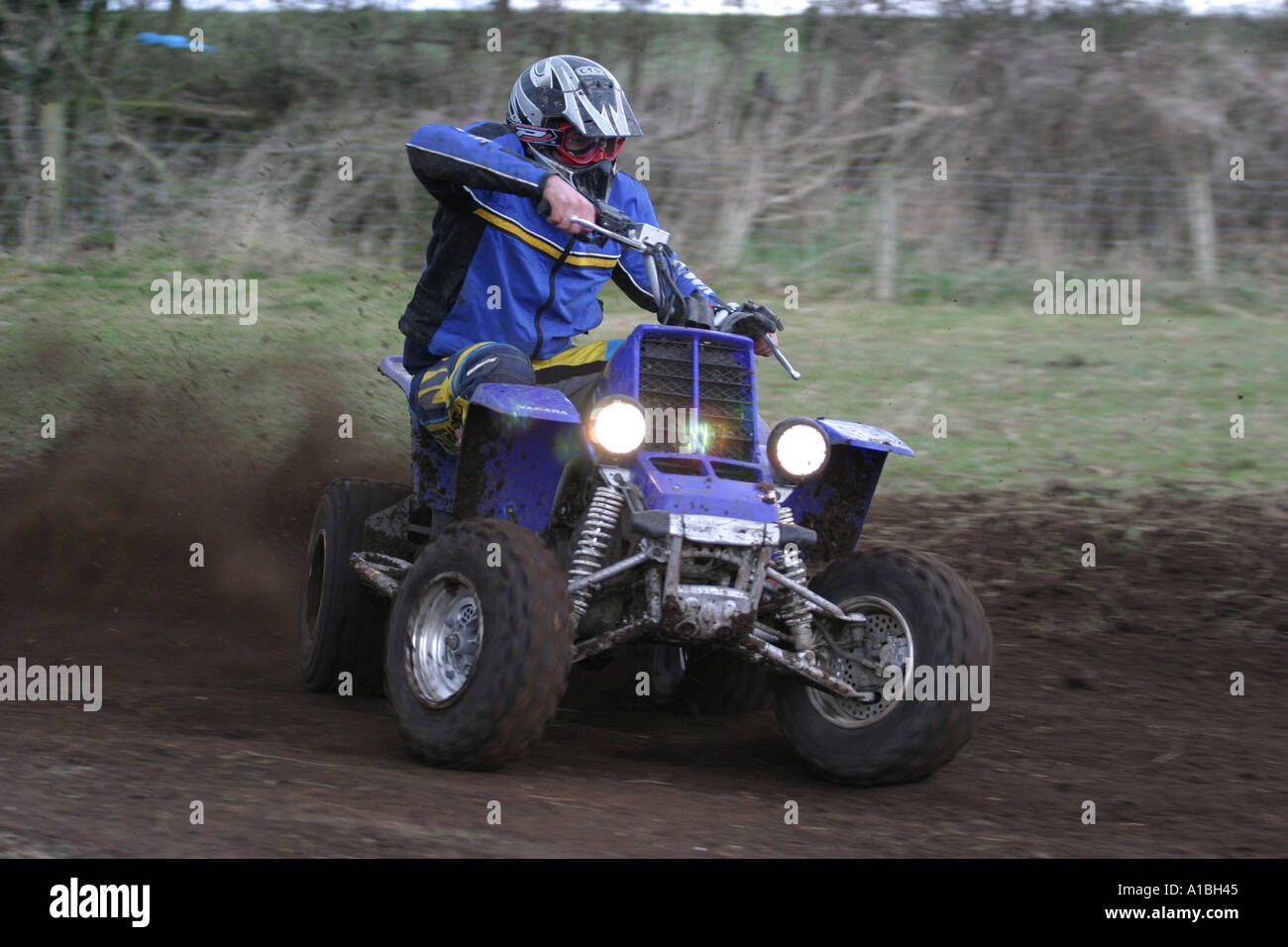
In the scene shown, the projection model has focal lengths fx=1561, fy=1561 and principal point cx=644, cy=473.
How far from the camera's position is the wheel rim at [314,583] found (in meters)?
7.15

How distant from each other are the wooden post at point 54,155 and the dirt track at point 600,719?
6.75m

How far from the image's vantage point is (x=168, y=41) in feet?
60.6

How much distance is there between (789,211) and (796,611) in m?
11.0

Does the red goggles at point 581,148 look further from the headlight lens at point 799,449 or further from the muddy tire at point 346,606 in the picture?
the muddy tire at point 346,606

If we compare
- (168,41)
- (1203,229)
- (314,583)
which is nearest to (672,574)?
(314,583)

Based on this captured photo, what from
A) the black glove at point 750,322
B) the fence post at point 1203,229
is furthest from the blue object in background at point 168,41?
the black glove at point 750,322

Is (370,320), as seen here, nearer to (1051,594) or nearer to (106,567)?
(106,567)

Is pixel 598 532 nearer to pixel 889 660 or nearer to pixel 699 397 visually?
pixel 699 397

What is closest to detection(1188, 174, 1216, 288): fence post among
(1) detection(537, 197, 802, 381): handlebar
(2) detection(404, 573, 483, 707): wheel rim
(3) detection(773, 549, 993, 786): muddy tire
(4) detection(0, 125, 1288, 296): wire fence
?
(4) detection(0, 125, 1288, 296): wire fence

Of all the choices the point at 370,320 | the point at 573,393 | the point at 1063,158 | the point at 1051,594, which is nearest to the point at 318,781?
the point at 573,393

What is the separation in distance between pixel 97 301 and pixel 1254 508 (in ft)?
31.8

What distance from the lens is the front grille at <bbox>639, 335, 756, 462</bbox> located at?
549cm

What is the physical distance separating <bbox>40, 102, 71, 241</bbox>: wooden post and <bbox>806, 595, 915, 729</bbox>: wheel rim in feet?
39.6

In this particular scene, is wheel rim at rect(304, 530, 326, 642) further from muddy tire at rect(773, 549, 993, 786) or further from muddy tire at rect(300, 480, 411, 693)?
muddy tire at rect(773, 549, 993, 786)
